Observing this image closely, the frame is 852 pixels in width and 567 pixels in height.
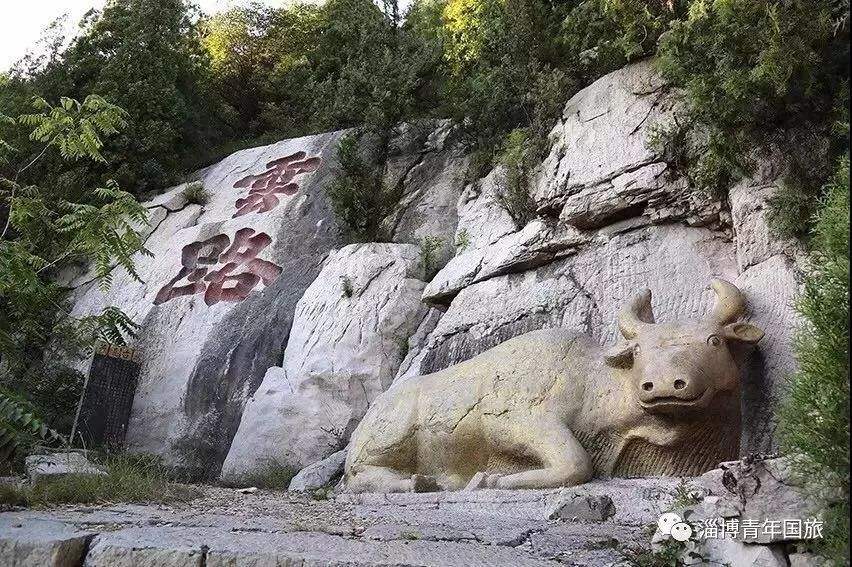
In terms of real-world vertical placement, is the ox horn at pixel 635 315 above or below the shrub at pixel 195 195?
below

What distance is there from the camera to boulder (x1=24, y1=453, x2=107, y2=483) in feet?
17.8

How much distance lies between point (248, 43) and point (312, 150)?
6130 millimetres

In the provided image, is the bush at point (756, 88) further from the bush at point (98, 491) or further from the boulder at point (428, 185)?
the bush at point (98, 491)

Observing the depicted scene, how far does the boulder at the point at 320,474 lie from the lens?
291 inches

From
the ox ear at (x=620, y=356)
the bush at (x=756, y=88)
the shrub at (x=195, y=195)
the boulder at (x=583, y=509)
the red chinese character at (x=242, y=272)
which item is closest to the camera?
the boulder at (x=583, y=509)

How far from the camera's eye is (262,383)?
9.08m

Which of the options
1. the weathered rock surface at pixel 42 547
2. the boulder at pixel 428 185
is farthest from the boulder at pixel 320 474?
the weathered rock surface at pixel 42 547

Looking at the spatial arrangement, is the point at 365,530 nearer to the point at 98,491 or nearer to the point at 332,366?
the point at 98,491

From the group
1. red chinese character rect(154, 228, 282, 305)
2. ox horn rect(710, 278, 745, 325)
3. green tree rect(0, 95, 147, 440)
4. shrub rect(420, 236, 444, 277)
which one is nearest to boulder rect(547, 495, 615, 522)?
ox horn rect(710, 278, 745, 325)

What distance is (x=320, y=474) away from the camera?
749cm

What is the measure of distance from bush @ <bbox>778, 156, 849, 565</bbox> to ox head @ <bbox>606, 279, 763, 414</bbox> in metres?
2.13

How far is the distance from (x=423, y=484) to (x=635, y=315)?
6.39ft

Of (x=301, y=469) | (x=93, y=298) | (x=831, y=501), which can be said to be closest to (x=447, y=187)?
(x=301, y=469)

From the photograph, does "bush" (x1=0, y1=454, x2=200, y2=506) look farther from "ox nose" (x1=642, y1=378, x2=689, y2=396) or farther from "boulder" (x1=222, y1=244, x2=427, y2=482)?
"ox nose" (x1=642, y1=378, x2=689, y2=396)
